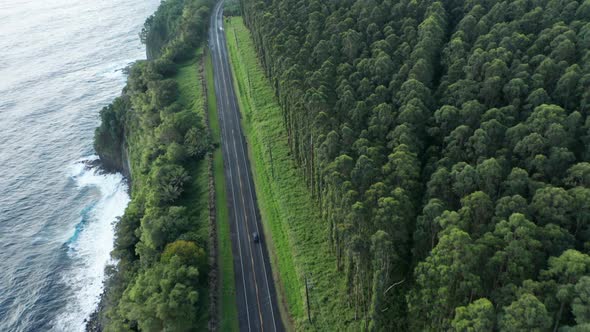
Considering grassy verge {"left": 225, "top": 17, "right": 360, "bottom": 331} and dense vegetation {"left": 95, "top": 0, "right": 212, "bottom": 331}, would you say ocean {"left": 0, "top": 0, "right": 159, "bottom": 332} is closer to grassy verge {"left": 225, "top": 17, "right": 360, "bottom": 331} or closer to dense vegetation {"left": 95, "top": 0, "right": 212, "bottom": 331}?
dense vegetation {"left": 95, "top": 0, "right": 212, "bottom": 331}

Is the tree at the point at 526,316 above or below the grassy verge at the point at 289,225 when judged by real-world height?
above

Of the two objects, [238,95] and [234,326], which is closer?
[234,326]

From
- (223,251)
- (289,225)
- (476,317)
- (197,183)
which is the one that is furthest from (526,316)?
(197,183)

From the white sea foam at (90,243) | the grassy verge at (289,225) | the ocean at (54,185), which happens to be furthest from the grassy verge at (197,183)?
the ocean at (54,185)

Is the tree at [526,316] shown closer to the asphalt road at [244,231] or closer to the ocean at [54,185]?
the asphalt road at [244,231]

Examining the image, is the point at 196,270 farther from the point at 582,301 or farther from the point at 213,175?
the point at 582,301

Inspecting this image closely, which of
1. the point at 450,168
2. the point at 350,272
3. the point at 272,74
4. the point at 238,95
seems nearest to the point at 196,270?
the point at 350,272
